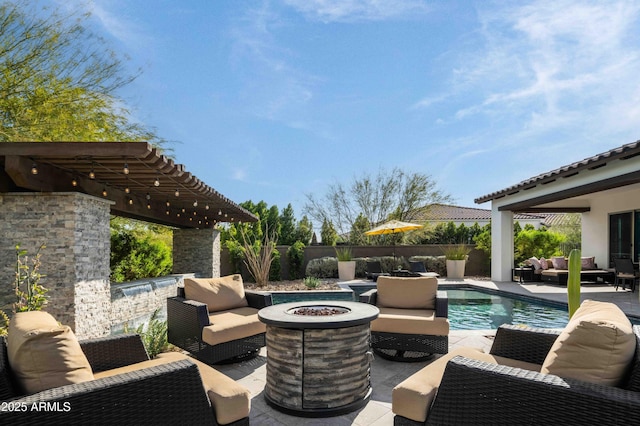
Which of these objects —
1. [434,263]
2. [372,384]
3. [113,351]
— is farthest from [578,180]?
[113,351]

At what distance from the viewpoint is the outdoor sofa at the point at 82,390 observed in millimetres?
1647

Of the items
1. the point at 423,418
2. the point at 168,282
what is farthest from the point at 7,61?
the point at 423,418

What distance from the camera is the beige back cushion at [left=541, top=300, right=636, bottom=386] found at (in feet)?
5.97

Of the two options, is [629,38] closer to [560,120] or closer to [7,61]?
[560,120]

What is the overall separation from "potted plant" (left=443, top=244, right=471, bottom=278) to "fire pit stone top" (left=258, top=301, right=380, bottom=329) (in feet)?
33.8

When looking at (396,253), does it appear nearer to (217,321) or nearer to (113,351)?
(217,321)

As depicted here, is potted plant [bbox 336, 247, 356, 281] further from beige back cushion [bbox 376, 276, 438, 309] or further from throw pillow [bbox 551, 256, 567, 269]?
beige back cushion [bbox 376, 276, 438, 309]

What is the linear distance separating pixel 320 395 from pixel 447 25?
727 cm

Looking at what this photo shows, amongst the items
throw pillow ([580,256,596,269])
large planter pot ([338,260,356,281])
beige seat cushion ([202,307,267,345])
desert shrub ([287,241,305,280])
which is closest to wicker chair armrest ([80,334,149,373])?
beige seat cushion ([202,307,267,345])

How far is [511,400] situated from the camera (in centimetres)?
181

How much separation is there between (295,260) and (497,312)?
24.9ft

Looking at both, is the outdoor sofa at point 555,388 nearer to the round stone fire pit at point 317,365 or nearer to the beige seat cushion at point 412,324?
the round stone fire pit at point 317,365

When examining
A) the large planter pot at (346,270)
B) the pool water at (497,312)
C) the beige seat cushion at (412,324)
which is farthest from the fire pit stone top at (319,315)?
the large planter pot at (346,270)

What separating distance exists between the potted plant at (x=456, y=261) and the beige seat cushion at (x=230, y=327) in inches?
399
